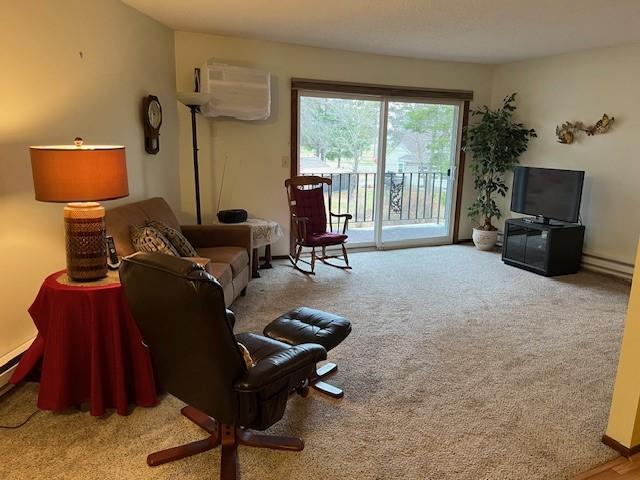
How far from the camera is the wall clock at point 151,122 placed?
3.78 metres

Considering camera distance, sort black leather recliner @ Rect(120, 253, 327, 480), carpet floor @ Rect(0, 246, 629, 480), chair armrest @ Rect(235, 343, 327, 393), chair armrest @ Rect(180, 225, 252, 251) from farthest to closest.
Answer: chair armrest @ Rect(180, 225, 252, 251) < carpet floor @ Rect(0, 246, 629, 480) < chair armrest @ Rect(235, 343, 327, 393) < black leather recliner @ Rect(120, 253, 327, 480)

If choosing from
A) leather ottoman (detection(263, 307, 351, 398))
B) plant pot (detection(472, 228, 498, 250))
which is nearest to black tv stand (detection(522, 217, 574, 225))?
plant pot (detection(472, 228, 498, 250))

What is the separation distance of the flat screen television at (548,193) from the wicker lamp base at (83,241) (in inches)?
173


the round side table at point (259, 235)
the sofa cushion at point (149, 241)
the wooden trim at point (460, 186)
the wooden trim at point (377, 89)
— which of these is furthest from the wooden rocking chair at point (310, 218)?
the wooden trim at point (460, 186)

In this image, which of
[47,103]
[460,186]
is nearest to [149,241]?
[47,103]

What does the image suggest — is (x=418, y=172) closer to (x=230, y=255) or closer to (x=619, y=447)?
(x=230, y=255)

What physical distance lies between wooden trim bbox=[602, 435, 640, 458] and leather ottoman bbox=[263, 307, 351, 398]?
4.08ft

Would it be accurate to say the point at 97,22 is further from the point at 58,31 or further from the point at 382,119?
the point at 382,119

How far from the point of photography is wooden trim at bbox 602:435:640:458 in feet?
6.58

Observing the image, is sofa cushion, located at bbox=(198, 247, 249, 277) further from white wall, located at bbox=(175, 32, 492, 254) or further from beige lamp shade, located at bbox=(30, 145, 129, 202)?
beige lamp shade, located at bbox=(30, 145, 129, 202)

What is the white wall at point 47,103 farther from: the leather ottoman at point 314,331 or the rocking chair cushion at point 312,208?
the rocking chair cushion at point 312,208

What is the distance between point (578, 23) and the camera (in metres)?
3.69

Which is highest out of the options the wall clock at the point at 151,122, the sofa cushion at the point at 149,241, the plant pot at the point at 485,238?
the wall clock at the point at 151,122

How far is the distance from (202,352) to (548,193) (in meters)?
4.47
